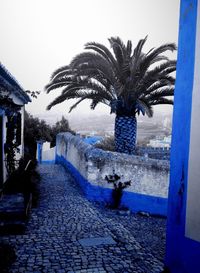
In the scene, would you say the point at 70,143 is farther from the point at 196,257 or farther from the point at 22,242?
the point at 196,257

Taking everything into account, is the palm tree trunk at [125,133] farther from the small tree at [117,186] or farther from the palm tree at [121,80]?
the small tree at [117,186]

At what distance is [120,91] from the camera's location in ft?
31.4

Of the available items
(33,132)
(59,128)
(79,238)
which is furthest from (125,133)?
(59,128)

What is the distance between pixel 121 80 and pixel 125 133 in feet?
7.25

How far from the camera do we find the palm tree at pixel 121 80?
31.8 ft

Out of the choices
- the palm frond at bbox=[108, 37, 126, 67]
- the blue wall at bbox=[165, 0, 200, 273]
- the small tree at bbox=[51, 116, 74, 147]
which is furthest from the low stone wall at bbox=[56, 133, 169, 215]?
the small tree at bbox=[51, 116, 74, 147]

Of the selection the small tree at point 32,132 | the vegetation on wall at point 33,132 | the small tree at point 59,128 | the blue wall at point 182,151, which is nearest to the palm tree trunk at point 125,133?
Answer: the blue wall at point 182,151

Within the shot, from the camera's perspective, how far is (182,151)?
188 cm

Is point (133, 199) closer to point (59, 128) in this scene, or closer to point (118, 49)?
point (118, 49)

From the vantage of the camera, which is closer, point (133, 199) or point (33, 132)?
point (133, 199)

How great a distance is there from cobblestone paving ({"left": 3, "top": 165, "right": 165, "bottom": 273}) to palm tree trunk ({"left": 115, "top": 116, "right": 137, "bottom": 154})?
10.6 ft

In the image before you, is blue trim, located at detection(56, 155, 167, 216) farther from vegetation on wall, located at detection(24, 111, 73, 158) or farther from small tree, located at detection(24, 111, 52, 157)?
small tree, located at detection(24, 111, 52, 157)

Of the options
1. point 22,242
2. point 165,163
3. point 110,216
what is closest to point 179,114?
point 22,242

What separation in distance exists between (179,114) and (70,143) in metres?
11.6
